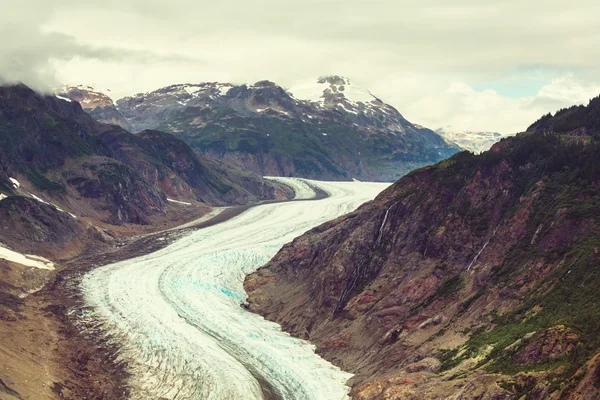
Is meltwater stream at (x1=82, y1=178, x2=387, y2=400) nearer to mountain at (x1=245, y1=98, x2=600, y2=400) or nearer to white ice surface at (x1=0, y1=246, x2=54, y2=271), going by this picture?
mountain at (x1=245, y1=98, x2=600, y2=400)

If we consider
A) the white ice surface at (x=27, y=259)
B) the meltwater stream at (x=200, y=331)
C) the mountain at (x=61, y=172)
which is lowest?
the meltwater stream at (x=200, y=331)

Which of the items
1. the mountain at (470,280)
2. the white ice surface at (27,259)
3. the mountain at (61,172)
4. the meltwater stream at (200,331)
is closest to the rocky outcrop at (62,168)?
the mountain at (61,172)

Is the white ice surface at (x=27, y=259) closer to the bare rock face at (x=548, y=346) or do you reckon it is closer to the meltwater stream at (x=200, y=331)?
the meltwater stream at (x=200, y=331)

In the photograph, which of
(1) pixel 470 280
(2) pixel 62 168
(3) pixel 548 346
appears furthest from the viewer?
(2) pixel 62 168

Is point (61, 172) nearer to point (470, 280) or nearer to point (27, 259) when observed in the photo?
point (27, 259)

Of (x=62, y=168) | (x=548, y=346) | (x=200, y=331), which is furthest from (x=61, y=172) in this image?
(x=548, y=346)

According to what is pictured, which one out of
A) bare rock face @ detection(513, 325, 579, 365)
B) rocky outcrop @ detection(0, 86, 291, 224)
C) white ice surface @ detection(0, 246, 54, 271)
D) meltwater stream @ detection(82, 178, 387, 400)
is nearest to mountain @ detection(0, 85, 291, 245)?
rocky outcrop @ detection(0, 86, 291, 224)
